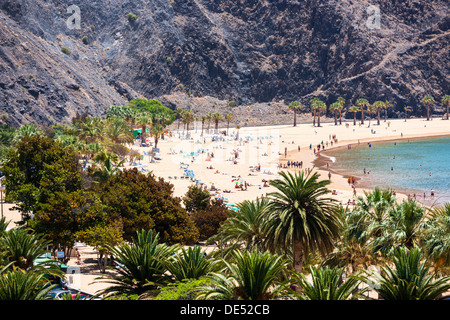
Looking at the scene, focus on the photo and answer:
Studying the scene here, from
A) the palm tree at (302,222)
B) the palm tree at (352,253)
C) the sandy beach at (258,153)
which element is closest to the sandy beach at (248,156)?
the sandy beach at (258,153)

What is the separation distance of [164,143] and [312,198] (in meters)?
83.3

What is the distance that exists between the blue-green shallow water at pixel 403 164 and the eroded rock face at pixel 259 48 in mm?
62670

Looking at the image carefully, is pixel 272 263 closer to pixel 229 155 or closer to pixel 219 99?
pixel 229 155

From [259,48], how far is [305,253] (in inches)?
7037

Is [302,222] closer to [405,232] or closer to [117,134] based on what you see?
[405,232]

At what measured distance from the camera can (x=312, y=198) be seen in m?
18.3

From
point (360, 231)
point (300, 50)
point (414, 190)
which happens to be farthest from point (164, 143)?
point (300, 50)

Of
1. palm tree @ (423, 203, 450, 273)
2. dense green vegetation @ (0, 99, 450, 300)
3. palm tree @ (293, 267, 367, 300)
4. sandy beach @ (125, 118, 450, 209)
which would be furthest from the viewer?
sandy beach @ (125, 118, 450, 209)

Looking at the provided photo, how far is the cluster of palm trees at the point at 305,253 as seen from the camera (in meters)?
12.6

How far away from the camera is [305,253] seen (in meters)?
18.4

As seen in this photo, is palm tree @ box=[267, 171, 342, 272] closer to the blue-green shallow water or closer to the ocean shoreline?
the ocean shoreline

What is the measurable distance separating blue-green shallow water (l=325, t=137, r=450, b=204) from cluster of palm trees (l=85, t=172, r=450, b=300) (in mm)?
28411

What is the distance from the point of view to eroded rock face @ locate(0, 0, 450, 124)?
16500cm

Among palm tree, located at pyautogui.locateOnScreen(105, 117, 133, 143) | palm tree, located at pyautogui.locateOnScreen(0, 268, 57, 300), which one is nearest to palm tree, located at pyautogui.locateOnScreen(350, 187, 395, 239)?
palm tree, located at pyautogui.locateOnScreen(0, 268, 57, 300)
